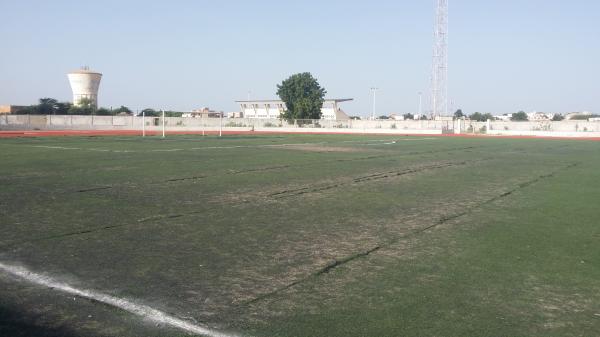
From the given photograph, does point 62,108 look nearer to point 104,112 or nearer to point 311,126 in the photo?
point 104,112

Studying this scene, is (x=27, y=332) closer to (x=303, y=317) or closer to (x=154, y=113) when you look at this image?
(x=303, y=317)

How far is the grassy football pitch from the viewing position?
13.5 feet

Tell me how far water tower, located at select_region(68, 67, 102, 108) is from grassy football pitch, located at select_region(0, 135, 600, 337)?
87.9 metres

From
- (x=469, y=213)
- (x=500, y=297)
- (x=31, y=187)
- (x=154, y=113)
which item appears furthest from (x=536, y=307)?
(x=154, y=113)

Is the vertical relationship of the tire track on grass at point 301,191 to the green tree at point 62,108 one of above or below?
below

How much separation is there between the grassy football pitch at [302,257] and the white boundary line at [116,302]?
6 cm

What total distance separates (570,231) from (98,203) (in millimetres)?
7350

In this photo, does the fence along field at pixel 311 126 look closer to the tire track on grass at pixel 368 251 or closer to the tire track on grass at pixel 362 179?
the tire track on grass at pixel 362 179

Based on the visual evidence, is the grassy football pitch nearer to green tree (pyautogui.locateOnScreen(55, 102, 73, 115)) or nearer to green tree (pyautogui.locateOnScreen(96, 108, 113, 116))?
green tree (pyautogui.locateOnScreen(96, 108, 113, 116))

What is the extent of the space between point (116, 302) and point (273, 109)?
11661 cm

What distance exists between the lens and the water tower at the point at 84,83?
93.0 meters

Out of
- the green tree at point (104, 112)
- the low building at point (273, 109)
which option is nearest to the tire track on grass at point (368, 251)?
the green tree at point (104, 112)

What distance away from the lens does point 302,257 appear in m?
5.93

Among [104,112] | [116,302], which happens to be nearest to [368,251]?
[116,302]
